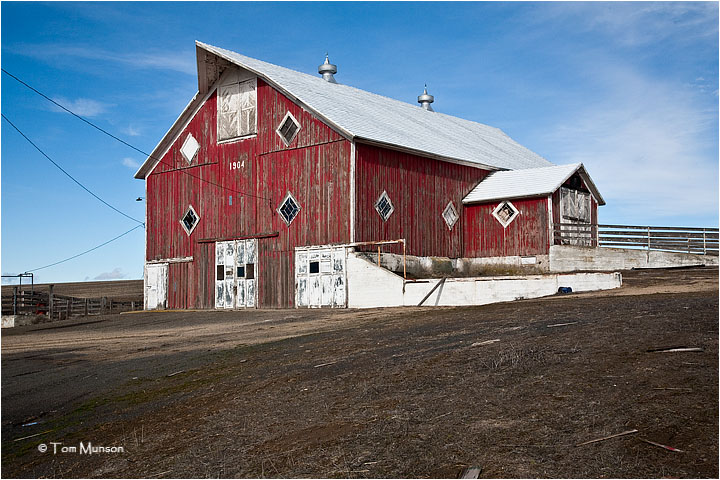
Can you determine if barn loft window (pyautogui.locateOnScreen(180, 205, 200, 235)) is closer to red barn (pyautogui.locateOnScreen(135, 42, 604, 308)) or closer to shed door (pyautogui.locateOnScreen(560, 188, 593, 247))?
red barn (pyautogui.locateOnScreen(135, 42, 604, 308))

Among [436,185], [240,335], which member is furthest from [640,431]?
[436,185]

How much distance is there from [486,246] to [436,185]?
3533mm

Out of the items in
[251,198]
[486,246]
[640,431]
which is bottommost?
[640,431]

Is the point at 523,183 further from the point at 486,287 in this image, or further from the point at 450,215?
the point at 486,287

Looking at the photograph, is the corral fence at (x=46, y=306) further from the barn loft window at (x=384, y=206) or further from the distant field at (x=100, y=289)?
the barn loft window at (x=384, y=206)

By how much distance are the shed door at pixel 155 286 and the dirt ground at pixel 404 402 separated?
15067 millimetres

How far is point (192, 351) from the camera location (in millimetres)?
14562

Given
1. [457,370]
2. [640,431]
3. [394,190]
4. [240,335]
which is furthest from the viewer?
[394,190]

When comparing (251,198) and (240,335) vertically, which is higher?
(251,198)

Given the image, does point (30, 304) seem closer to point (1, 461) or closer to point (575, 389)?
point (1, 461)

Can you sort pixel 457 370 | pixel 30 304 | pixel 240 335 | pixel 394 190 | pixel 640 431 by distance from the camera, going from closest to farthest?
pixel 640 431 < pixel 457 370 < pixel 240 335 < pixel 394 190 < pixel 30 304

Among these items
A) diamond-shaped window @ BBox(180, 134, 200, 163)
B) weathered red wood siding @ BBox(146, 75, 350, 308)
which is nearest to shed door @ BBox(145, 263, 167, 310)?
weathered red wood siding @ BBox(146, 75, 350, 308)

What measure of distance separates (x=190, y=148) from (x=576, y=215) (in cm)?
1675

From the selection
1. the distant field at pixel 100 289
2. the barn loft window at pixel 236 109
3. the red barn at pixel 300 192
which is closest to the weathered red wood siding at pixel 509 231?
the red barn at pixel 300 192
